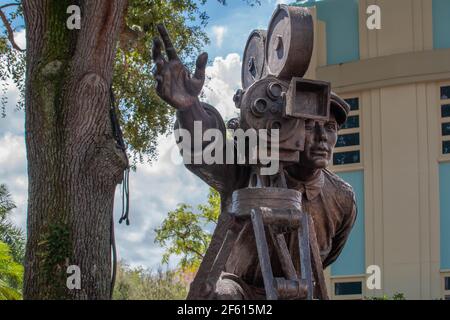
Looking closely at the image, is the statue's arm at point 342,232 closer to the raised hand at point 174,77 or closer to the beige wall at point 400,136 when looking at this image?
the raised hand at point 174,77

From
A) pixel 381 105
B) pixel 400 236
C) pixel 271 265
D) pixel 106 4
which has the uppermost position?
pixel 381 105

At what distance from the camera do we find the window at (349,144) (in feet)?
53.6

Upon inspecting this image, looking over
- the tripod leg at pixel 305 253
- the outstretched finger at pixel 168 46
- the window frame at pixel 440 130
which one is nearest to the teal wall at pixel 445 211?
the window frame at pixel 440 130

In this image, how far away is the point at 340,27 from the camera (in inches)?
664

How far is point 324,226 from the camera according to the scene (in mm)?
5688

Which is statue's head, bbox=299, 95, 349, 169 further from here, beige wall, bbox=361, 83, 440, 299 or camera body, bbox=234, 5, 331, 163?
beige wall, bbox=361, 83, 440, 299

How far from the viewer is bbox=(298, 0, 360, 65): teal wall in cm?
1670

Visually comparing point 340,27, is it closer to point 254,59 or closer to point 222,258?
point 254,59

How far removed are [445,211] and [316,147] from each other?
10724 millimetres
